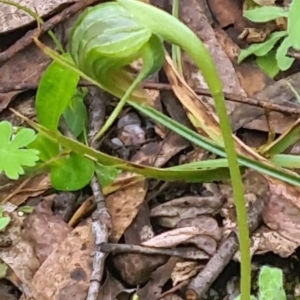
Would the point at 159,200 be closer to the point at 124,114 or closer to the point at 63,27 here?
the point at 124,114

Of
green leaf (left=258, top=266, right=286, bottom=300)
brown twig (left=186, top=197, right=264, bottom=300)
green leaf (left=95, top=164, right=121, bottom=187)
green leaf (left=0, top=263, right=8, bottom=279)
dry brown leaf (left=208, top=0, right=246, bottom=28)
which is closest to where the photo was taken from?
green leaf (left=258, top=266, right=286, bottom=300)

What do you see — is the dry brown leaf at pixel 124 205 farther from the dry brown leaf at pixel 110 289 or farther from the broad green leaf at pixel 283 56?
the broad green leaf at pixel 283 56

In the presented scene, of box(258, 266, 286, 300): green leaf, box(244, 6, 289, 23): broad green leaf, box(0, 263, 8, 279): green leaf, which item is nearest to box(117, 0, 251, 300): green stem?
box(258, 266, 286, 300): green leaf

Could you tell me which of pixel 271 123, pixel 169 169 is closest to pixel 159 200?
pixel 169 169

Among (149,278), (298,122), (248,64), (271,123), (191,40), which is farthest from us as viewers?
(248,64)

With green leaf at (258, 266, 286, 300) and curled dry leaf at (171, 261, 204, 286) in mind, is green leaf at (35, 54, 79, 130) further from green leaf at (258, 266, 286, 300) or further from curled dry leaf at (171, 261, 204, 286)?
green leaf at (258, 266, 286, 300)

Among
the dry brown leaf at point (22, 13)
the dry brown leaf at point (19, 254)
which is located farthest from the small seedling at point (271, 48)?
the dry brown leaf at point (19, 254)

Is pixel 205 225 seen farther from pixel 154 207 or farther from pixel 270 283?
pixel 270 283
